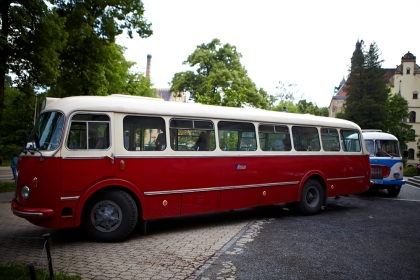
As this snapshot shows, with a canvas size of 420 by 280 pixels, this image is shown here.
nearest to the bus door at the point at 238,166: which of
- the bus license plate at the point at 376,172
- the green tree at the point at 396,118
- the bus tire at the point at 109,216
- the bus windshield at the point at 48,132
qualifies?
the bus tire at the point at 109,216

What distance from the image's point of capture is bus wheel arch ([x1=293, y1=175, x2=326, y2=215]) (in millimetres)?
10781

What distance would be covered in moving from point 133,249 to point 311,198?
5.89 metres

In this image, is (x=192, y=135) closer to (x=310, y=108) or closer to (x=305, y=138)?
(x=305, y=138)

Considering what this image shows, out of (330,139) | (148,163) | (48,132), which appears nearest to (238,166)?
(148,163)

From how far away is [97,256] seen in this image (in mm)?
6414

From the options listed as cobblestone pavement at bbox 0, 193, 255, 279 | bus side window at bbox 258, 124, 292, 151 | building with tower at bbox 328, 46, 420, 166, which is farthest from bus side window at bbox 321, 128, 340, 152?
building with tower at bbox 328, 46, 420, 166

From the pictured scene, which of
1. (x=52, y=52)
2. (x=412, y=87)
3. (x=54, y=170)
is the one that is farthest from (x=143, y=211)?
(x=412, y=87)

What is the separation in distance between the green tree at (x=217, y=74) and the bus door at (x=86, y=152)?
114 ft

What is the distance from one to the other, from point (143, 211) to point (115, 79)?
22.3 metres

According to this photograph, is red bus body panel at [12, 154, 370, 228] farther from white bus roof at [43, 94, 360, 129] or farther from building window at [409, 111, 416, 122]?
building window at [409, 111, 416, 122]

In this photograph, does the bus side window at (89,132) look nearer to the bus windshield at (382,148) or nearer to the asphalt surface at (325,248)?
the asphalt surface at (325,248)

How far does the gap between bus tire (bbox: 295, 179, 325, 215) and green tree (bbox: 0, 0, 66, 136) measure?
1095 cm

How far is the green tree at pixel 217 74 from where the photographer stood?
4228 cm

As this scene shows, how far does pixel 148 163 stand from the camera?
7.83 metres
